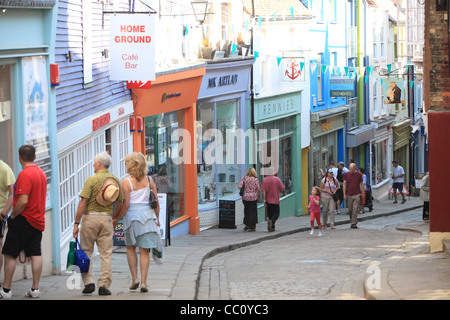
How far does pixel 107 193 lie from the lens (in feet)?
30.8

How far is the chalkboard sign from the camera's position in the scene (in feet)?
70.0

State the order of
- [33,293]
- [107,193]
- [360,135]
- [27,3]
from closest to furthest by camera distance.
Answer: [33,293] < [107,193] < [27,3] < [360,135]

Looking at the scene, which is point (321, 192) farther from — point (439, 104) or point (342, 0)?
point (342, 0)

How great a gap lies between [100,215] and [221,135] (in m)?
13.0

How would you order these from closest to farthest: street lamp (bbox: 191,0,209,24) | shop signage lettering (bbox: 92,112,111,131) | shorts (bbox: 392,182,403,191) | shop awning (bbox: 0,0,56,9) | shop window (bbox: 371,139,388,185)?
1. shop awning (bbox: 0,0,56,9)
2. shop signage lettering (bbox: 92,112,111,131)
3. street lamp (bbox: 191,0,209,24)
4. shorts (bbox: 392,182,403,191)
5. shop window (bbox: 371,139,388,185)

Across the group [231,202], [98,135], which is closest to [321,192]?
[231,202]

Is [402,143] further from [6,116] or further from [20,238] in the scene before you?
[20,238]

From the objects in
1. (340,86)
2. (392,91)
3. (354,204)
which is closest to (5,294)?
(354,204)

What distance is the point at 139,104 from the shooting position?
55.8 feet

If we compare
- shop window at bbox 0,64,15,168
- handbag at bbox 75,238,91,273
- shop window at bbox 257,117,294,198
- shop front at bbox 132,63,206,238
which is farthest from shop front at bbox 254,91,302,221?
handbag at bbox 75,238,91,273

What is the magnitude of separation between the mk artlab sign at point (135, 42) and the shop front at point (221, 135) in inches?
247

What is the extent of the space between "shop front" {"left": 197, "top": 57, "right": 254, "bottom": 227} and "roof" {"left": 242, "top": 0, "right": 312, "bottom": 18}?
4893mm

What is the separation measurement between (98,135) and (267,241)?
5.88 meters

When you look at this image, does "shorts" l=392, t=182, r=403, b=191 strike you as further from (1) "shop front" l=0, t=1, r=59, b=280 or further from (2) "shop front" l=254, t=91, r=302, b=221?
(1) "shop front" l=0, t=1, r=59, b=280
